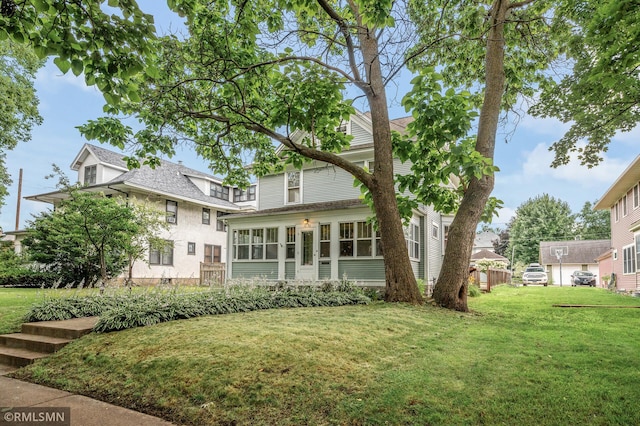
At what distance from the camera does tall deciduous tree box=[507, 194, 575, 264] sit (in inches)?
2117

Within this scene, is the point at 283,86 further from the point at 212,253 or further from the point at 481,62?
the point at 212,253

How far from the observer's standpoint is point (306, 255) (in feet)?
51.2

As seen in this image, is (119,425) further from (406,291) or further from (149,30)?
(406,291)

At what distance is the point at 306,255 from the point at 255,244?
2669 mm

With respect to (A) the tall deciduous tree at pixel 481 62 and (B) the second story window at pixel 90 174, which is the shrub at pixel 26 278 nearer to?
(B) the second story window at pixel 90 174

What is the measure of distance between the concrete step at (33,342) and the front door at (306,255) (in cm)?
984

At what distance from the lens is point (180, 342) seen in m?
4.91

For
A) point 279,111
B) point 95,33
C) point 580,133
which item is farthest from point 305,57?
point 580,133

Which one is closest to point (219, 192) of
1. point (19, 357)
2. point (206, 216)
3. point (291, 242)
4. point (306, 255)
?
point (206, 216)

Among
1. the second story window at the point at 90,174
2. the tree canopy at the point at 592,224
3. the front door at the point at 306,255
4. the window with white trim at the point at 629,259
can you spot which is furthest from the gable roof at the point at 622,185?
the tree canopy at the point at 592,224

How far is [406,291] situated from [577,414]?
6385 millimetres

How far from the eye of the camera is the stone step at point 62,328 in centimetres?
590

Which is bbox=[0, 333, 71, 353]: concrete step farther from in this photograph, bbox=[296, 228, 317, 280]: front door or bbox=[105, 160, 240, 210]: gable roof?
bbox=[105, 160, 240, 210]: gable roof

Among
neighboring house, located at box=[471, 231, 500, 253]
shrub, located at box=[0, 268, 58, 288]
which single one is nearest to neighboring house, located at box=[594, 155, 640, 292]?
shrub, located at box=[0, 268, 58, 288]
